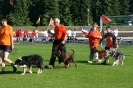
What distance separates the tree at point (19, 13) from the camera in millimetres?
73438

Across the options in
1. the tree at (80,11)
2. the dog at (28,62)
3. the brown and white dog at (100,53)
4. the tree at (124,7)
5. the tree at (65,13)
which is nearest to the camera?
the dog at (28,62)

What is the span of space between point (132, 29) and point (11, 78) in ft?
175

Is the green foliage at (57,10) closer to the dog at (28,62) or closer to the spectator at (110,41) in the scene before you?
the spectator at (110,41)

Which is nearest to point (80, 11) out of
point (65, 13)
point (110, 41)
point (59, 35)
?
point (65, 13)

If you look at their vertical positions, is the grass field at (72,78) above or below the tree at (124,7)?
below

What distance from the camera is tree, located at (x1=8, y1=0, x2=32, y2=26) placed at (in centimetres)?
7344

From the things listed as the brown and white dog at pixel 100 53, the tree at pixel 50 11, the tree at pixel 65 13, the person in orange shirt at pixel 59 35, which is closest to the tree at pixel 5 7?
the tree at pixel 50 11

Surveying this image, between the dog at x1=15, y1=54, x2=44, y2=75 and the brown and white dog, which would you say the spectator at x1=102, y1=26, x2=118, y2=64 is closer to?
the brown and white dog

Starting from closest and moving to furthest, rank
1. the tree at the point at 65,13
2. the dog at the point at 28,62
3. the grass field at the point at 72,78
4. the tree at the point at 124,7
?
the grass field at the point at 72,78, the dog at the point at 28,62, the tree at the point at 65,13, the tree at the point at 124,7

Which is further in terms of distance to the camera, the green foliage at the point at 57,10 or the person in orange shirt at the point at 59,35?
the green foliage at the point at 57,10

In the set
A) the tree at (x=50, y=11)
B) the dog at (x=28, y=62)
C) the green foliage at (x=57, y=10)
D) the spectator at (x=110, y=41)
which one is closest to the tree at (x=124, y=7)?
the green foliage at (x=57, y=10)

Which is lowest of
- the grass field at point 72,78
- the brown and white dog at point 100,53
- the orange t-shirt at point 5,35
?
the grass field at point 72,78

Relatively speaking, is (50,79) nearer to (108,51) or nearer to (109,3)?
(108,51)

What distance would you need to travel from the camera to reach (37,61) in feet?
51.2
